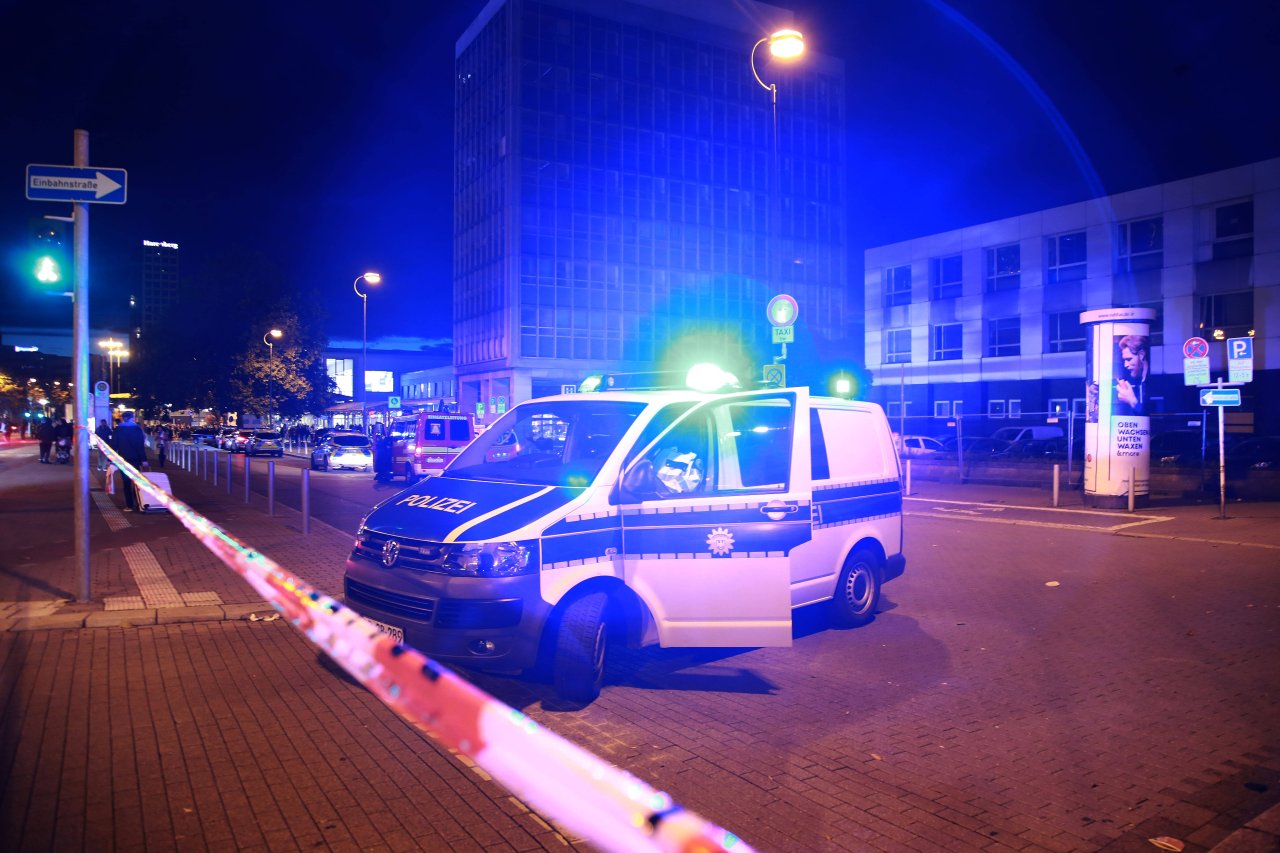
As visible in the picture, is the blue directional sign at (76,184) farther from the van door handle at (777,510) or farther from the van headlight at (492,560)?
the van door handle at (777,510)

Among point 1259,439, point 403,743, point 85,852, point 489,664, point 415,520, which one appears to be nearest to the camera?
point 85,852

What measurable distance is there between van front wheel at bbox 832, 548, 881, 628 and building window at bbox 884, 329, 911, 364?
4283 centimetres

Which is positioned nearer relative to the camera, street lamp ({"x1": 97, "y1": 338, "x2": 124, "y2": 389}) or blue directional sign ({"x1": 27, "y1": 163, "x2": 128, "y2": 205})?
blue directional sign ({"x1": 27, "y1": 163, "x2": 128, "y2": 205})

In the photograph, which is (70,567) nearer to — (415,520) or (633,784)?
(415,520)

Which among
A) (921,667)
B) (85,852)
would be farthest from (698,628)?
(85,852)

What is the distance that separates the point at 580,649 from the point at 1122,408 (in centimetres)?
1855

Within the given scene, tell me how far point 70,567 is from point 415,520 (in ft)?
24.1

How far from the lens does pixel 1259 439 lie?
27.1 m

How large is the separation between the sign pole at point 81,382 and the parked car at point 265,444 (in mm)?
44362

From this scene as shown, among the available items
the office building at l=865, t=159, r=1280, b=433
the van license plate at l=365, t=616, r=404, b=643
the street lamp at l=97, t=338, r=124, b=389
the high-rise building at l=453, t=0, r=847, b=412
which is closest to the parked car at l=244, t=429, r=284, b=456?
the street lamp at l=97, t=338, r=124, b=389

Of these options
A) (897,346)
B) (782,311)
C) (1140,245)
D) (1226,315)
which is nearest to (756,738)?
(782,311)

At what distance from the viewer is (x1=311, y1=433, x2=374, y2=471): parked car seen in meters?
35.2

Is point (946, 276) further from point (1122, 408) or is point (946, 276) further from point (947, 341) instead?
point (1122, 408)

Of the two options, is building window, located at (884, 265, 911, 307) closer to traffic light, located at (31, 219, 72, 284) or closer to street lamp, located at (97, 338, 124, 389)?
traffic light, located at (31, 219, 72, 284)
